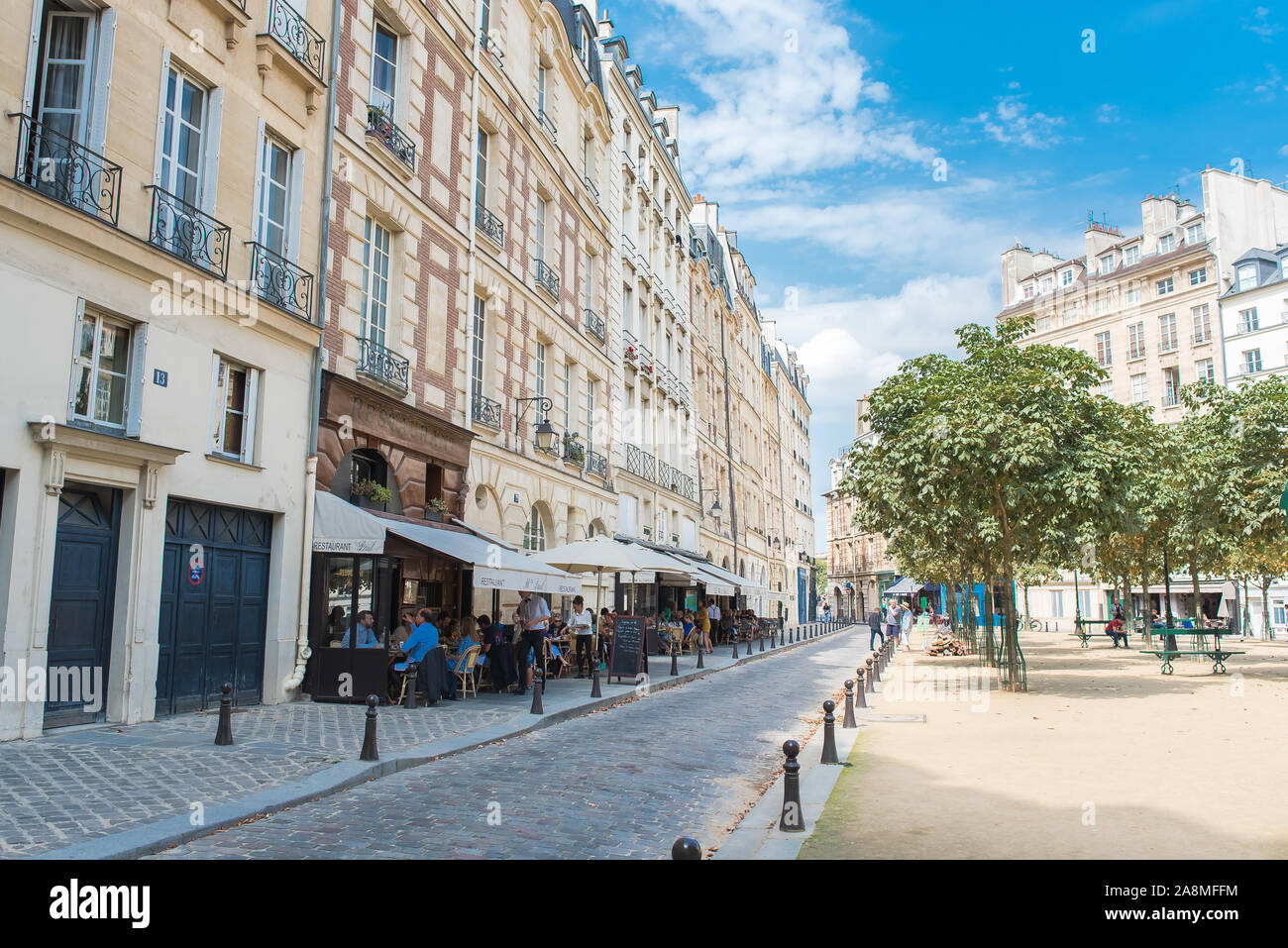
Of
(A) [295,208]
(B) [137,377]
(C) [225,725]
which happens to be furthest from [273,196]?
(C) [225,725]

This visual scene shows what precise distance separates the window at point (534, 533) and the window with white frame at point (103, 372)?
11.1 m

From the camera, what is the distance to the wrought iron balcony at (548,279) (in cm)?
2158

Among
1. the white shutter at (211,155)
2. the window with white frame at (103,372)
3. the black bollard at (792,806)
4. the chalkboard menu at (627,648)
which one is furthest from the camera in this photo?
the chalkboard menu at (627,648)

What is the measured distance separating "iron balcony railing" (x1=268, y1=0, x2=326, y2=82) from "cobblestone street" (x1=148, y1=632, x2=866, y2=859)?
9950 millimetres

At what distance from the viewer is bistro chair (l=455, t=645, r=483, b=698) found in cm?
1415

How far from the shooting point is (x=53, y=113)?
9.76 m

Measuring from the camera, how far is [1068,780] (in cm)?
801

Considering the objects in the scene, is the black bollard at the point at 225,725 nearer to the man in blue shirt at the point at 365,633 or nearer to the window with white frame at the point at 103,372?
the window with white frame at the point at 103,372

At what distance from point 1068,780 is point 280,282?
11124mm

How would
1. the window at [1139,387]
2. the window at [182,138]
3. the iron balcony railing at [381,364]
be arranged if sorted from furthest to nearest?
the window at [1139,387], the iron balcony railing at [381,364], the window at [182,138]

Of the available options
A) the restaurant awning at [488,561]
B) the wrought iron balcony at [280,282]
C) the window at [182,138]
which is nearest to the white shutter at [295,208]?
the wrought iron balcony at [280,282]

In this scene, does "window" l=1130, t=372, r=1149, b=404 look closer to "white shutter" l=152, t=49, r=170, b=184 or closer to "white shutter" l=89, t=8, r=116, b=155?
"white shutter" l=152, t=49, r=170, b=184

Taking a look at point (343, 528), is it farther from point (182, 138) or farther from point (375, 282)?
point (182, 138)

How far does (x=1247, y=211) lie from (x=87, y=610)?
200 feet
